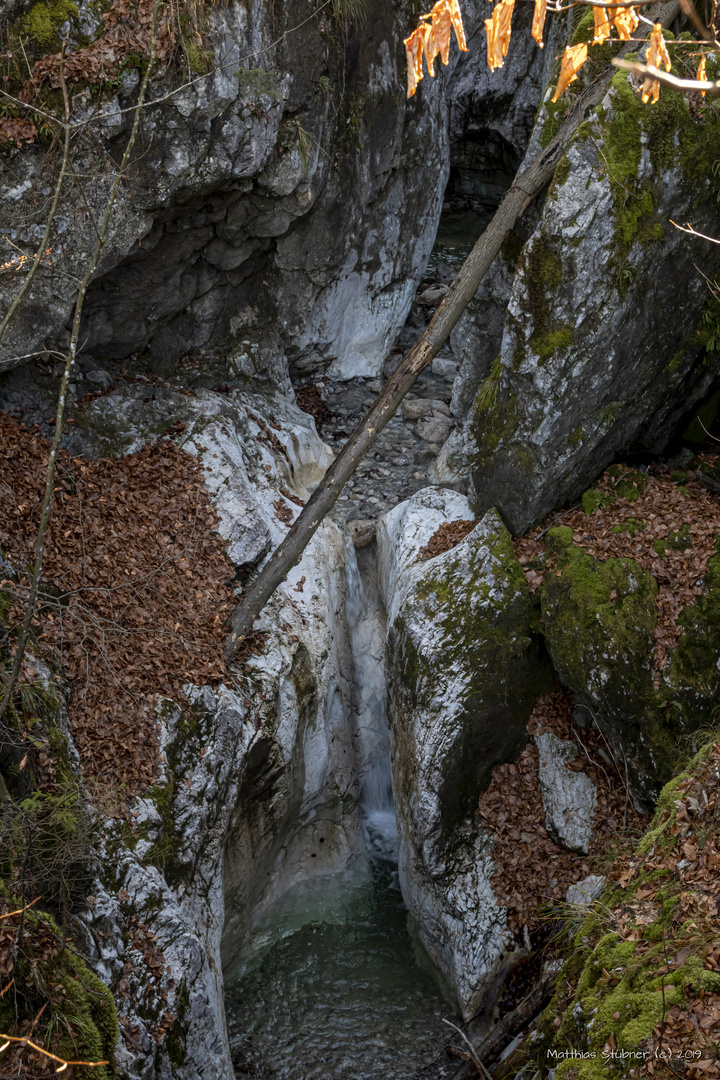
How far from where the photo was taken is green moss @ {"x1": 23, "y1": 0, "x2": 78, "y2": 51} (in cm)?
797

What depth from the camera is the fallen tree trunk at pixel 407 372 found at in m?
9.20

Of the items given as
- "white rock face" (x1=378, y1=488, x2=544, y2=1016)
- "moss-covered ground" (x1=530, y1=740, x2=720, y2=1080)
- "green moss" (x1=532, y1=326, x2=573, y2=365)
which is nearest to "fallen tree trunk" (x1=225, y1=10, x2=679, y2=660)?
"green moss" (x1=532, y1=326, x2=573, y2=365)

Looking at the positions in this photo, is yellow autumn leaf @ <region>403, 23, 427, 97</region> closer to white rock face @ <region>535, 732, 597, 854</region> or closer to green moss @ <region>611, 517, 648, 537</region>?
green moss @ <region>611, 517, 648, 537</region>

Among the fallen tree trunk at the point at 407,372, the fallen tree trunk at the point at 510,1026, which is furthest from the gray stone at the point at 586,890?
the fallen tree trunk at the point at 407,372

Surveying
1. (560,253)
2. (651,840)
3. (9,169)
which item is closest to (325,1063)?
(651,840)

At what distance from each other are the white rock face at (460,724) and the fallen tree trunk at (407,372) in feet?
5.98

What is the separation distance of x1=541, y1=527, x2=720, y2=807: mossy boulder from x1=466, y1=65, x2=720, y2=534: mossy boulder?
57.8 inches

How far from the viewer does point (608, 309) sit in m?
8.55

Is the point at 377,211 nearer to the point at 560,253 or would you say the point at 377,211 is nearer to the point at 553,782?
the point at 560,253

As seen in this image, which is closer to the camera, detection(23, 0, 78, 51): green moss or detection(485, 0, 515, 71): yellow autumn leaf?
detection(485, 0, 515, 71): yellow autumn leaf

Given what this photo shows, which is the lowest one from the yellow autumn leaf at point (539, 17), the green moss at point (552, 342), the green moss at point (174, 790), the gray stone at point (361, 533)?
the green moss at point (174, 790)

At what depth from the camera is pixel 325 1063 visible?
26.7 feet

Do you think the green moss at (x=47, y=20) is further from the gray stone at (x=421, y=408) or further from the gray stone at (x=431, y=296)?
the gray stone at (x=431, y=296)

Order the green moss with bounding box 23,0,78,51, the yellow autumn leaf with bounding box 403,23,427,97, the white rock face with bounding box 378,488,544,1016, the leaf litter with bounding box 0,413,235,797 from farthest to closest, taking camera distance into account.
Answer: the white rock face with bounding box 378,488,544,1016 < the green moss with bounding box 23,0,78,51 < the leaf litter with bounding box 0,413,235,797 < the yellow autumn leaf with bounding box 403,23,427,97
